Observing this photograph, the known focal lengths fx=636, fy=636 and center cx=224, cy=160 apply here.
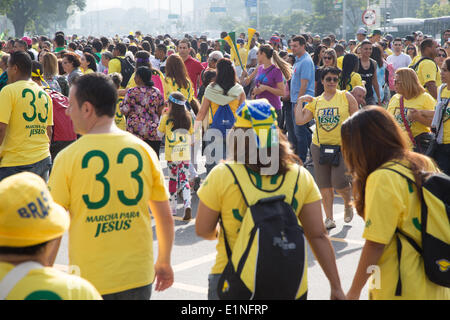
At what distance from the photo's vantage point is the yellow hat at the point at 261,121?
128 inches

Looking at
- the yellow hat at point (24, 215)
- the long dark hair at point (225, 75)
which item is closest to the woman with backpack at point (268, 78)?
the long dark hair at point (225, 75)

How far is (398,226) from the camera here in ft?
9.96

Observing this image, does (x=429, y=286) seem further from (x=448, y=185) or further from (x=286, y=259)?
(x=286, y=259)

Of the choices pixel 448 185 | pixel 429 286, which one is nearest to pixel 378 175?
pixel 448 185

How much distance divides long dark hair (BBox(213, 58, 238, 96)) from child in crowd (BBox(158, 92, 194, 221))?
552 millimetres

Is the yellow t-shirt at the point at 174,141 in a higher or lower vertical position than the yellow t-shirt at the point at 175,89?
lower

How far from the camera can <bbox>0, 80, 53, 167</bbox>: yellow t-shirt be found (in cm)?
581

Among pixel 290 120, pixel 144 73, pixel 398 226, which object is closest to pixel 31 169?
pixel 144 73

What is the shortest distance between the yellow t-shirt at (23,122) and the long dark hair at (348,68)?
5598 millimetres

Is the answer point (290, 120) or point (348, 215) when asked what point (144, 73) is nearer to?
point (348, 215)

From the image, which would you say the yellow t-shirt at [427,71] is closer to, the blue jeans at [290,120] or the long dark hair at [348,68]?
the long dark hair at [348,68]
